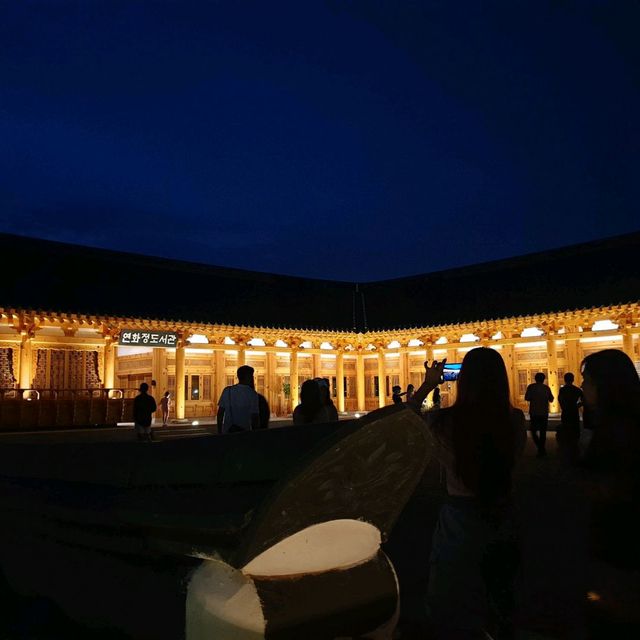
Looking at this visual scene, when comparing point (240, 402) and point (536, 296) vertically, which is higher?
point (536, 296)

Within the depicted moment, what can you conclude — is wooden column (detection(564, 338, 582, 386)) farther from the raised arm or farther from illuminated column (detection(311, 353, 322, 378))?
the raised arm

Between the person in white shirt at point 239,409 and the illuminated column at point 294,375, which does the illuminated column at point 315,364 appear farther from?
the person in white shirt at point 239,409

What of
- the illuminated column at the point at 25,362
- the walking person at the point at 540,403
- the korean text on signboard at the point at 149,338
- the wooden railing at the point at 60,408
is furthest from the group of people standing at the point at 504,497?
the korean text on signboard at the point at 149,338

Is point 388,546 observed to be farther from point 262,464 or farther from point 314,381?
point 262,464

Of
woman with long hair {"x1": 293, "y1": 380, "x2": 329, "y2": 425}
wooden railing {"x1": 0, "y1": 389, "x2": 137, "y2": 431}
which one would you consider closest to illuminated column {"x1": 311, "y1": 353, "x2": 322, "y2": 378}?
wooden railing {"x1": 0, "y1": 389, "x2": 137, "y2": 431}

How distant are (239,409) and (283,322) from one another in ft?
49.7

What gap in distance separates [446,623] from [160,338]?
15888 millimetres

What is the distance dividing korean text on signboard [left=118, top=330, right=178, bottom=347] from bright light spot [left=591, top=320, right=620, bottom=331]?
13226mm

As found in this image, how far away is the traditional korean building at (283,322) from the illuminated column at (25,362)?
5cm

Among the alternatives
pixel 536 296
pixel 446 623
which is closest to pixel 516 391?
pixel 536 296

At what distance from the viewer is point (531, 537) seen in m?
4.83

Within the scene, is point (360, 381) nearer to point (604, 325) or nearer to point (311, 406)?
point (604, 325)

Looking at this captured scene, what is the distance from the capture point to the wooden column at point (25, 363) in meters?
15.0

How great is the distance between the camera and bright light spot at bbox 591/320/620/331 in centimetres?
1722
